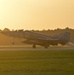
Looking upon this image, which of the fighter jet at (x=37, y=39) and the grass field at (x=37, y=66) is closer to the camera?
the grass field at (x=37, y=66)

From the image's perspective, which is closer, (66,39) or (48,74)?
(48,74)

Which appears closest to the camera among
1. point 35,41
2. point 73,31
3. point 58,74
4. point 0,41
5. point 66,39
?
point 58,74

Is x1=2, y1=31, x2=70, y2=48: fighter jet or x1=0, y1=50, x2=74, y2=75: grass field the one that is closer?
x1=0, y1=50, x2=74, y2=75: grass field

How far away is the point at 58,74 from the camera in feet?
76.0

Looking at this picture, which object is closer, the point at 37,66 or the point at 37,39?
the point at 37,66

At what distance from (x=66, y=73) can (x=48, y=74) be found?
4.10ft

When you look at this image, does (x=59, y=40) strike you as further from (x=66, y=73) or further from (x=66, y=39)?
(x=66, y=73)

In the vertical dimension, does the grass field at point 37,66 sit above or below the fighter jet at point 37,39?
below

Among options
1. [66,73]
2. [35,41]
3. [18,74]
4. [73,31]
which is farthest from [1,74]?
[73,31]

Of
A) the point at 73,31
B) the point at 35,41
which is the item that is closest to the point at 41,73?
the point at 35,41

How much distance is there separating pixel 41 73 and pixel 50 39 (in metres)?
54.6

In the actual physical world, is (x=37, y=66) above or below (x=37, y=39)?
below

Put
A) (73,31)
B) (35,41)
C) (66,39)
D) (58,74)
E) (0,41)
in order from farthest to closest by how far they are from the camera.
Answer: (73,31) → (0,41) → (66,39) → (35,41) → (58,74)

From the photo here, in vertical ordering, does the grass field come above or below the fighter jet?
below
